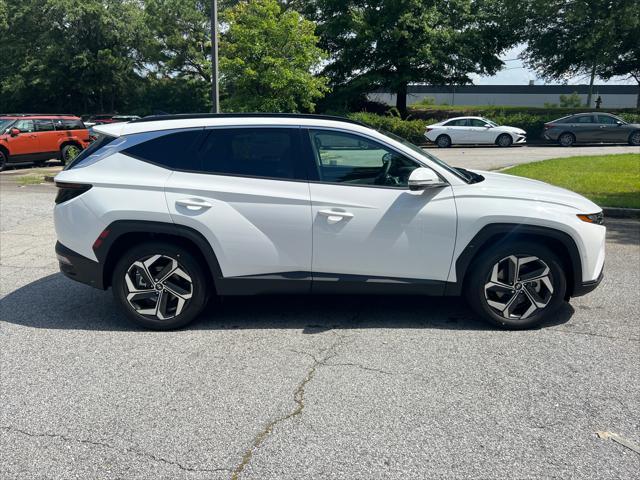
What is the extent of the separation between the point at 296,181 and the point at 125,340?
1.88m

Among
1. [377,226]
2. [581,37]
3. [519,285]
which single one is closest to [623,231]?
[519,285]

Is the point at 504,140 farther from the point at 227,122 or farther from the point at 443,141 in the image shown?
the point at 227,122

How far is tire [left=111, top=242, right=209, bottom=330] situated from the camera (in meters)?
4.75

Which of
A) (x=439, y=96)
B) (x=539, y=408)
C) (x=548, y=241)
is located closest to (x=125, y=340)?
(x=539, y=408)

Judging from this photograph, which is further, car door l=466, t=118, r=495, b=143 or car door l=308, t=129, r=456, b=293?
car door l=466, t=118, r=495, b=143

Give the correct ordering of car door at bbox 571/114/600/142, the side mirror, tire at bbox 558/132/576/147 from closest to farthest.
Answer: the side mirror, car door at bbox 571/114/600/142, tire at bbox 558/132/576/147

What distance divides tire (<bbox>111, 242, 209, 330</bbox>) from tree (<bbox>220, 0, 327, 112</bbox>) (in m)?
14.8

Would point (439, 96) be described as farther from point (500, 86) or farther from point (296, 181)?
point (296, 181)

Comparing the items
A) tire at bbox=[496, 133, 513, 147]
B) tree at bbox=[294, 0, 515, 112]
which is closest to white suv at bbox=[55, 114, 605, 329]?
tire at bbox=[496, 133, 513, 147]

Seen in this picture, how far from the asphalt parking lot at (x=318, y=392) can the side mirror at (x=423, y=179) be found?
119cm

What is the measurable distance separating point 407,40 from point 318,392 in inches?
1324

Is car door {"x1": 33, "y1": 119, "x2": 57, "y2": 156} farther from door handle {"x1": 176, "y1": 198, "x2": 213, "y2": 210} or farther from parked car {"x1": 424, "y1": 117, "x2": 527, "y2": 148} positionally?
door handle {"x1": 176, "y1": 198, "x2": 213, "y2": 210}

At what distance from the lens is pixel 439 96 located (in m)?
71.4

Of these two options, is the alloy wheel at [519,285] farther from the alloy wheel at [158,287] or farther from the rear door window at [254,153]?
the alloy wheel at [158,287]
